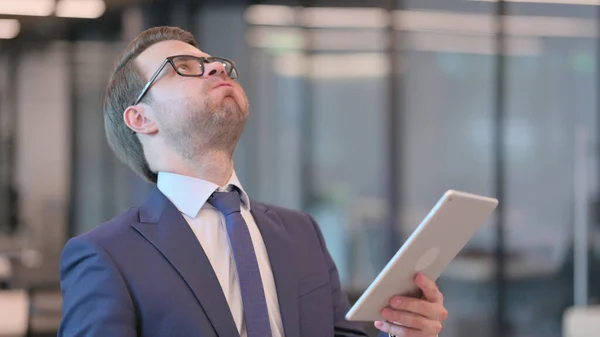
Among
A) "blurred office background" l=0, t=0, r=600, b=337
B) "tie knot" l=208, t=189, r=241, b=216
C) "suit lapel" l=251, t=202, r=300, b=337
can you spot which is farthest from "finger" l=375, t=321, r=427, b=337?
"blurred office background" l=0, t=0, r=600, b=337

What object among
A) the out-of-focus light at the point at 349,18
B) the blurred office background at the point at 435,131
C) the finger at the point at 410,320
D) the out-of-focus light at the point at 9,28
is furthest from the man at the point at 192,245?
the out-of-focus light at the point at 349,18

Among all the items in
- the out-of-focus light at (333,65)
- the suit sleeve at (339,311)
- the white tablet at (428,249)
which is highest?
the out-of-focus light at (333,65)

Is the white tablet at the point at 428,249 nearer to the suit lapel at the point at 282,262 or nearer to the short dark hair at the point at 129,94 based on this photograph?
the suit lapel at the point at 282,262

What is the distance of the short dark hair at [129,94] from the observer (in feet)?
6.28

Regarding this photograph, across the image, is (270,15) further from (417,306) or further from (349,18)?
(417,306)

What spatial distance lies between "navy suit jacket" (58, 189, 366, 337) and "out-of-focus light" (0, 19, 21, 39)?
4.02 m

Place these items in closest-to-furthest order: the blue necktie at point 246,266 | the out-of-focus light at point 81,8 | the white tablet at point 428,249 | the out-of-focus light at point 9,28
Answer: the white tablet at point 428,249 < the blue necktie at point 246,266 < the out-of-focus light at point 9,28 < the out-of-focus light at point 81,8

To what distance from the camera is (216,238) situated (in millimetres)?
1726

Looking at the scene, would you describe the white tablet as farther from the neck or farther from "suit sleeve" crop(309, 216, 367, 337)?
the neck

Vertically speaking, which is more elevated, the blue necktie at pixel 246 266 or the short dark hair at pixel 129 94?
the short dark hair at pixel 129 94

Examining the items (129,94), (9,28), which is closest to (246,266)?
(129,94)

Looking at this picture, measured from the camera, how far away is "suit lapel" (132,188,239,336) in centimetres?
159

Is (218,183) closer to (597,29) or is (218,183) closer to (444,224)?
(444,224)

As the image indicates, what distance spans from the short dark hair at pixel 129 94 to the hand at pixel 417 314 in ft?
2.44
